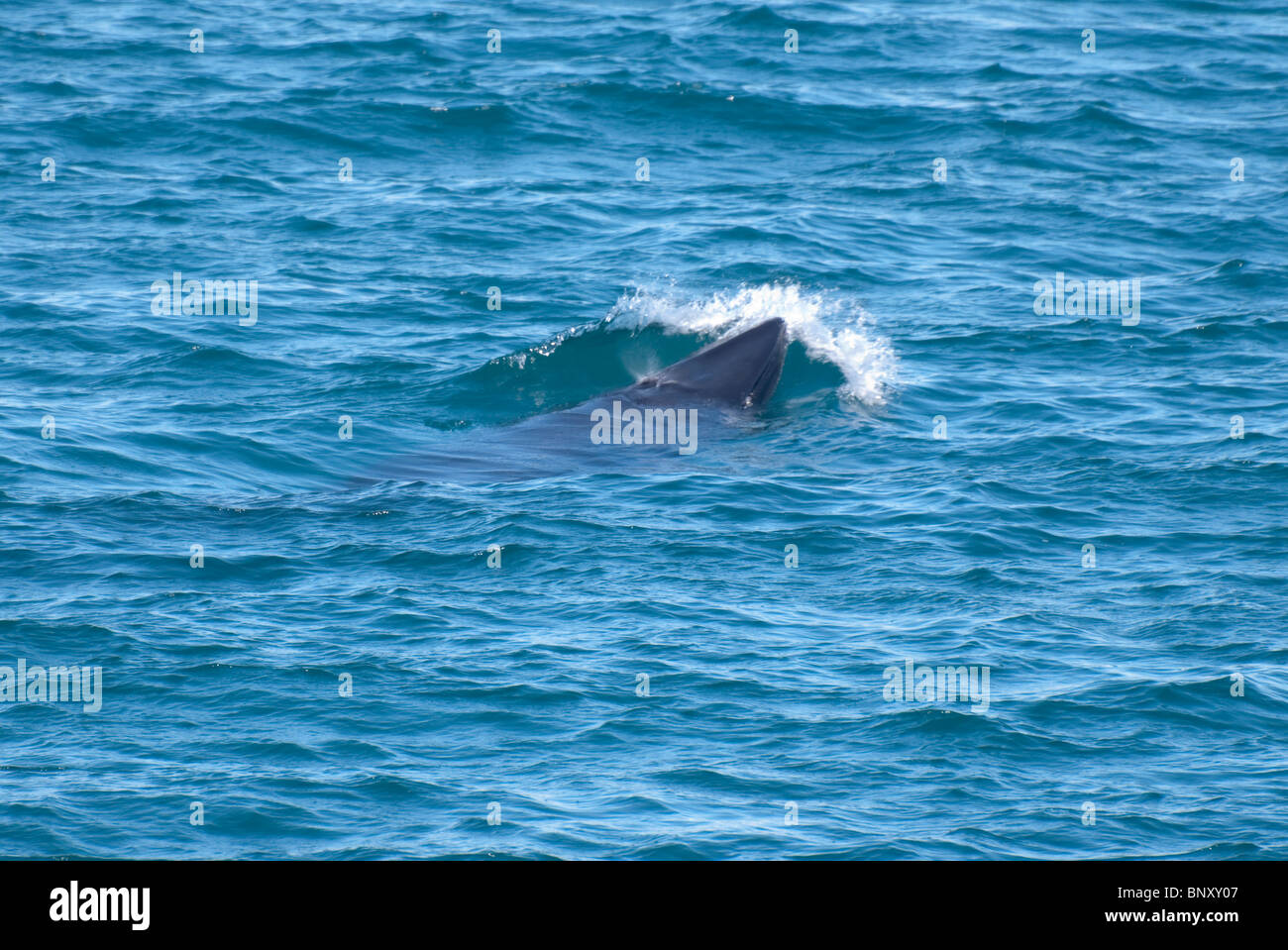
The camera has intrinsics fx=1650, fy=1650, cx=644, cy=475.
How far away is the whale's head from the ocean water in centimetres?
46

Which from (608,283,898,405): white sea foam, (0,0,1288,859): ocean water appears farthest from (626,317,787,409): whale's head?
(608,283,898,405): white sea foam

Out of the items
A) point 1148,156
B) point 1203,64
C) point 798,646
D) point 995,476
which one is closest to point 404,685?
point 798,646

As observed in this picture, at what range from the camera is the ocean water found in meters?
14.3

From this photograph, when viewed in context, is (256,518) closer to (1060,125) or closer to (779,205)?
(779,205)

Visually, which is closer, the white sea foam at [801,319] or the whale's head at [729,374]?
the whale's head at [729,374]

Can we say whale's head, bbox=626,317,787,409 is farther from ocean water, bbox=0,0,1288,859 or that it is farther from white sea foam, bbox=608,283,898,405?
white sea foam, bbox=608,283,898,405

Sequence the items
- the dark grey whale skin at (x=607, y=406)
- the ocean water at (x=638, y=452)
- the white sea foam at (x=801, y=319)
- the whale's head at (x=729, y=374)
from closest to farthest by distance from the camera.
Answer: the ocean water at (x=638, y=452), the dark grey whale skin at (x=607, y=406), the whale's head at (x=729, y=374), the white sea foam at (x=801, y=319)

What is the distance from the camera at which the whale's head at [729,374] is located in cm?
2403

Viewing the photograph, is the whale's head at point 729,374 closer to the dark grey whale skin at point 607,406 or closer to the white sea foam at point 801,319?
the dark grey whale skin at point 607,406

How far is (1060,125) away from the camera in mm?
36938

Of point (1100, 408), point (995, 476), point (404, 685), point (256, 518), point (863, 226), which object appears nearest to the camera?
point (404, 685)

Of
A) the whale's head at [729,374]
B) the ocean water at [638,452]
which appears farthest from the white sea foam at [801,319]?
the whale's head at [729,374]

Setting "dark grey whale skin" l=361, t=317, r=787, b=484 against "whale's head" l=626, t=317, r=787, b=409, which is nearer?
"dark grey whale skin" l=361, t=317, r=787, b=484

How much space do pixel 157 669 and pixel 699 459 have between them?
8641 mm
